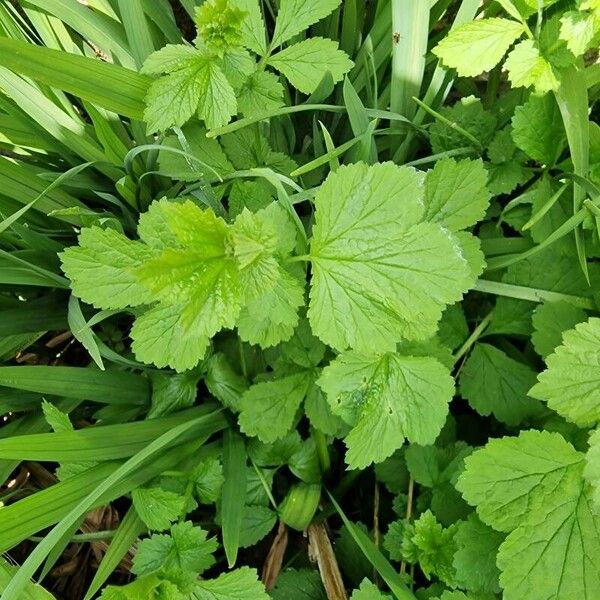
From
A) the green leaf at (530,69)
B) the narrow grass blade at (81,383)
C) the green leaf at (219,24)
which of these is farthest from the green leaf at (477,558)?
the green leaf at (219,24)

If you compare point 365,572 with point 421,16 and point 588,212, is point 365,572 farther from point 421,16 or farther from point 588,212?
point 421,16

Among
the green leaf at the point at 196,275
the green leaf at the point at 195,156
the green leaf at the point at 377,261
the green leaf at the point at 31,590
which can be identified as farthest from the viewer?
the green leaf at the point at 195,156

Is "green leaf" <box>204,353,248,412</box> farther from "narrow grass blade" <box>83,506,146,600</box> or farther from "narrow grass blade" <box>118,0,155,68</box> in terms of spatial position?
"narrow grass blade" <box>118,0,155,68</box>

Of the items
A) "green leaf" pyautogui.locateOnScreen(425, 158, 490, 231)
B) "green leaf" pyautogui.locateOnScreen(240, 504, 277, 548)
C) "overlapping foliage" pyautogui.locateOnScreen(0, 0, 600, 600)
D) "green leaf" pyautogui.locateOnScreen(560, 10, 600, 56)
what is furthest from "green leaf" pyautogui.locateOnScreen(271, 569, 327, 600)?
"green leaf" pyautogui.locateOnScreen(560, 10, 600, 56)

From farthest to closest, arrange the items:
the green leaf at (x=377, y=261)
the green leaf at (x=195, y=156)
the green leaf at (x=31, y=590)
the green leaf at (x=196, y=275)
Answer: the green leaf at (x=195, y=156) < the green leaf at (x=31, y=590) < the green leaf at (x=377, y=261) < the green leaf at (x=196, y=275)

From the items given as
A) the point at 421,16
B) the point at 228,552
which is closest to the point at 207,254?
the point at 228,552

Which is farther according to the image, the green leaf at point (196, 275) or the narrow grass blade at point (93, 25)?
the narrow grass blade at point (93, 25)

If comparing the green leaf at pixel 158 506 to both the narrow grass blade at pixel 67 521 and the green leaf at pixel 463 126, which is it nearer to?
the narrow grass blade at pixel 67 521
